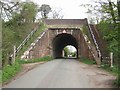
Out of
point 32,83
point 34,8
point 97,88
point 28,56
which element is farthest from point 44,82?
point 34,8

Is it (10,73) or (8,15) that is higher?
(8,15)

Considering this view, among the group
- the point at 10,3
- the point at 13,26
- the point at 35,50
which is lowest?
the point at 35,50

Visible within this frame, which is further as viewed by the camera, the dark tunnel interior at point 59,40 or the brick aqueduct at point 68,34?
the dark tunnel interior at point 59,40

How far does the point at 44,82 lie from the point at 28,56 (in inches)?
606

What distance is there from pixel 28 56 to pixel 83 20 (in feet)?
59.9

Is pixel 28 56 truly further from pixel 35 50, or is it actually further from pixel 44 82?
pixel 44 82

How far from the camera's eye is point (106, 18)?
18.5m

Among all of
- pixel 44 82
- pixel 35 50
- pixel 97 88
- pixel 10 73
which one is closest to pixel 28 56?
pixel 35 50

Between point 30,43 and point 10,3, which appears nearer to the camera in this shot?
point 10,3

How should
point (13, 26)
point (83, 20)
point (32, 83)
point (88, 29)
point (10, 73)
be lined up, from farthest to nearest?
point (83, 20)
point (88, 29)
point (13, 26)
point (10, 73)
point (32, 83)

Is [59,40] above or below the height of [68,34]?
below

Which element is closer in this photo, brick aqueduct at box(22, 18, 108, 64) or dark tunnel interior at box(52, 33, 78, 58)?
brick aqueduct at box(22, 18, 108, 64)

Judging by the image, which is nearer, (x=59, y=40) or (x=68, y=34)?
(x=68, y=34)

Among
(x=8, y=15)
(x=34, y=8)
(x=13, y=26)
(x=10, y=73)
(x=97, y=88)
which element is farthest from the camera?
(x=34, y=8)
